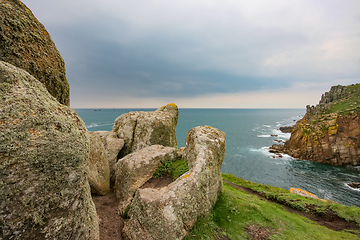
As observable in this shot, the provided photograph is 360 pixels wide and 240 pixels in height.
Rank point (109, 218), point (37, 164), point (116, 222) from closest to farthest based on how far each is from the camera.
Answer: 1. point (37, 164)
2. point (116, 222)
3. point (109, 218)

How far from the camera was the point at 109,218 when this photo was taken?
1163 cm

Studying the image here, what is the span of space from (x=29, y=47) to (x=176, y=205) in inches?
450

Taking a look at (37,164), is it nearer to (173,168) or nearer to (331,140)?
(173,168)

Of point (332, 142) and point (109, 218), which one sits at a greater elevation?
point (109, 218)

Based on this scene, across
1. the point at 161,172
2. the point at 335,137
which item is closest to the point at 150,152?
the point at 161,172

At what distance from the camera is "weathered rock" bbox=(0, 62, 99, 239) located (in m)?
4.93

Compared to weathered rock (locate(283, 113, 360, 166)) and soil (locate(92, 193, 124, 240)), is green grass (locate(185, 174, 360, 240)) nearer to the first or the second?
soil (locate(92, 193, 124, 240))

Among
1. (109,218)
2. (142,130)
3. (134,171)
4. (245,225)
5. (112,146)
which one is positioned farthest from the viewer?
(142,130)

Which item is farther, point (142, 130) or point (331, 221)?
point (142, 130)

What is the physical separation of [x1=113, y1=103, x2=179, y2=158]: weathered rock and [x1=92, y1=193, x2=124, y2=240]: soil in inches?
292

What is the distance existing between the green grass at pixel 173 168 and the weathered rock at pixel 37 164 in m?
7.97

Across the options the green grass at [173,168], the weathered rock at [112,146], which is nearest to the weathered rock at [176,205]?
the green grass at [173,168]

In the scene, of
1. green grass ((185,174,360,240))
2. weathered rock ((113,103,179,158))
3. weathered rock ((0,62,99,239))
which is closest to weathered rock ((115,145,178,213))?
weathered rock ((113,103,179,158))

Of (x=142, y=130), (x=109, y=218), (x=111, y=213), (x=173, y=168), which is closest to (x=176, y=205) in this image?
(x=173, y=168)
